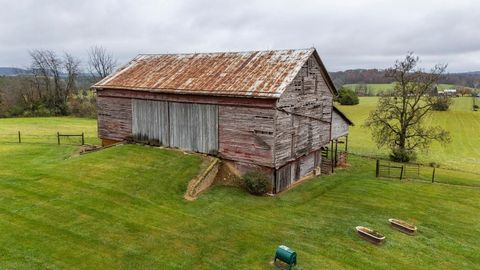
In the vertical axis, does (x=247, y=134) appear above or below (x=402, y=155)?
above

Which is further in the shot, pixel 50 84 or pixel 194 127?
pixel 50 84

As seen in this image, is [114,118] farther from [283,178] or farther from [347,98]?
[347,98]

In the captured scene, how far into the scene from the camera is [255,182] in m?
21.0

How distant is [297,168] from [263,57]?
8.10 m

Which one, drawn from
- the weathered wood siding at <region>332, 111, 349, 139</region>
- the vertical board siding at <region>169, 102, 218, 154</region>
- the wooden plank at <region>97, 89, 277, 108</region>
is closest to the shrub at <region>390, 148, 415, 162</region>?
the weathered wood siding at <region>332, 111, 349, 139</region>

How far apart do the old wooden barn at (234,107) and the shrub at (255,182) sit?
0.61 m

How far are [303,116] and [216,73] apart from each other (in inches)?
261

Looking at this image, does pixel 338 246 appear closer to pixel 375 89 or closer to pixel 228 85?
pixel 228 85

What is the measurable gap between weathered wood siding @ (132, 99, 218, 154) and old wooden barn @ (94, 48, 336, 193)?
66mm

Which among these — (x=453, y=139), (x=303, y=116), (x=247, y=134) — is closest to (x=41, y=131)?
(x=247, y=134)

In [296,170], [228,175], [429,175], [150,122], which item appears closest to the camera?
[228,175]

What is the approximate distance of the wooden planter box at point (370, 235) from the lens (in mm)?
15188

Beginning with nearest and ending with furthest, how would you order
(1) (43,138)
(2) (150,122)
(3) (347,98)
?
(2) (150,122) < (1) (43,138) < (3) (347,98)

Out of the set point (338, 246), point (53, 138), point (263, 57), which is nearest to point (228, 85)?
point (263, 57)
